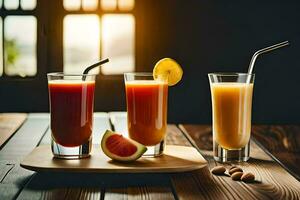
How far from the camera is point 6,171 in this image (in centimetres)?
146

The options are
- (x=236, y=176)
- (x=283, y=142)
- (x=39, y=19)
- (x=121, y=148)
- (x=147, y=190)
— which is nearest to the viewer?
(x=147, y=190)

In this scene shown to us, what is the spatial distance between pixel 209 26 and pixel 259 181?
3684 millimetres

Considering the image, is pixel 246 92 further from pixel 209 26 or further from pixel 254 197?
pixel 209 26

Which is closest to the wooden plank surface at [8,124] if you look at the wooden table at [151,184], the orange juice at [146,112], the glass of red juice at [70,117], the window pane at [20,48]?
the wooden table at [151,184]

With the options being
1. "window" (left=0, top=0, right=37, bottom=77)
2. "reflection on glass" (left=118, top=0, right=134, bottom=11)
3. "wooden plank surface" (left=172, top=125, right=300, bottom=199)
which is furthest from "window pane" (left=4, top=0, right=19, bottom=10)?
"wooden plank surface" (left=172, top=125, right=300, bottom=199)

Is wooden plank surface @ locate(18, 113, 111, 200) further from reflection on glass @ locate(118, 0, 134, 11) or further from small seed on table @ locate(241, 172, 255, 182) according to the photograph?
reflection on glass @ locate(118, 0, 134, 11)

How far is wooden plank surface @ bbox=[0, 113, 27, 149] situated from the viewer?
6.78 feet

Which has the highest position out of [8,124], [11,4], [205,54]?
[11,4]

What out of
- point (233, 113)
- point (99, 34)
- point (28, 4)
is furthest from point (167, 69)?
point (28, 4)

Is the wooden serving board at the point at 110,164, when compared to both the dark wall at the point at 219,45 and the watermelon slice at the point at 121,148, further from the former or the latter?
the dark wall at the point at 219,45

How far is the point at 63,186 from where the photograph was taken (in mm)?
1293

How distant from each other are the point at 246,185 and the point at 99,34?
11.9ft

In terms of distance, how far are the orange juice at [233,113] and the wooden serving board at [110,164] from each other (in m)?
0.11

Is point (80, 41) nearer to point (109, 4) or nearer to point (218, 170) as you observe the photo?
point (109, 4)
